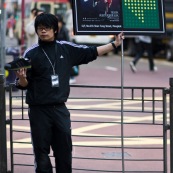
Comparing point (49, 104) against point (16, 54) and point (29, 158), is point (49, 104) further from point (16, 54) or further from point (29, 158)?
point (16, 54)

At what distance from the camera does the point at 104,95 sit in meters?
14.1

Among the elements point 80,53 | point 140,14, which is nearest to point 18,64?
point 80,53

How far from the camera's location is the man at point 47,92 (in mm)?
5781

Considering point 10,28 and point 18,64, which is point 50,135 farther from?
point 10,28

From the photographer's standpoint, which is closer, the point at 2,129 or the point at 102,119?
the point at 2,129

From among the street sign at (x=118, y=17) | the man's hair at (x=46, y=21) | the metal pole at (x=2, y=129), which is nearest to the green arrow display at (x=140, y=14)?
the street sign at (x=118, y=17)

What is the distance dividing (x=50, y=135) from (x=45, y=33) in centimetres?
94

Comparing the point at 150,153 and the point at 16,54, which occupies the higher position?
the point at 16,54

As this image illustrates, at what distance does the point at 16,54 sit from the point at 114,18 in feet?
27.8

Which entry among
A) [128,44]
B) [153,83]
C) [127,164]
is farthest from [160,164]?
[128,44]

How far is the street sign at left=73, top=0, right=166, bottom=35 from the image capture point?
6211 millimetres

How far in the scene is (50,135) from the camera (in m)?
5.90

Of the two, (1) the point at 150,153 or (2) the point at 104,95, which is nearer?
(1) the point at 150,153

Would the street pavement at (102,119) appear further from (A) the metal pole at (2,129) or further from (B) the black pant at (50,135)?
(A) the metal pole at (2,129)
